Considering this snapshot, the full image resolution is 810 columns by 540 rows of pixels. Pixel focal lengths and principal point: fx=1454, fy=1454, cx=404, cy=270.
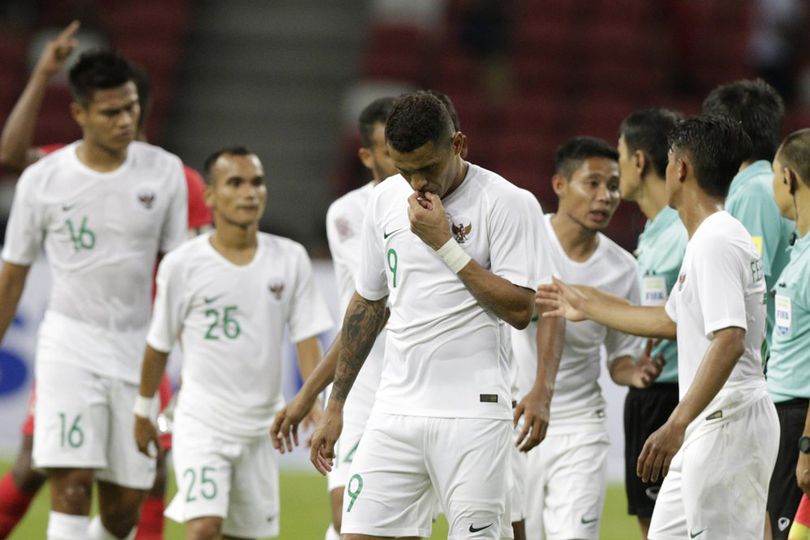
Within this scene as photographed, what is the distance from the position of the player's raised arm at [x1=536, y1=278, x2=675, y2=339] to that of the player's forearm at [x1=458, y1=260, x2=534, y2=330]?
23.3 inches

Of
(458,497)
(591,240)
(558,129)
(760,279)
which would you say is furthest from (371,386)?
(558,129)

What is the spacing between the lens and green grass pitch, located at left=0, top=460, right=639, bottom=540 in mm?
9445

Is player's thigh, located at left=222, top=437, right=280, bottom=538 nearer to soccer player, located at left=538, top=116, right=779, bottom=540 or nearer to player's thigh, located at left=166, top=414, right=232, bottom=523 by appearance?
player's thigh, located at left=166, top=414, right=232, bottom=523

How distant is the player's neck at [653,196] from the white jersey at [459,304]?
1.54 meters

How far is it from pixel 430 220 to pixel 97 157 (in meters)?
3.03

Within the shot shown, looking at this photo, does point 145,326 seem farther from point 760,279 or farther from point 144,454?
point 760,279

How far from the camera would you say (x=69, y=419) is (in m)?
7.18

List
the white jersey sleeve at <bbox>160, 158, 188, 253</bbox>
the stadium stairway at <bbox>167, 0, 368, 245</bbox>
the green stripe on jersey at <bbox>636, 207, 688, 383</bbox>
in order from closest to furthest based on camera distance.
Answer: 1. the green stripe on jersey at <bbox>636, 207, 688, 383</bbox>
2. the white jersey sleeve at <bbox>160, 158, 188, 253</bbox>
3. the stadium stairway at <bbox>167, 0, 368, 245</bbox>

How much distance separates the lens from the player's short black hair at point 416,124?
5.00 m

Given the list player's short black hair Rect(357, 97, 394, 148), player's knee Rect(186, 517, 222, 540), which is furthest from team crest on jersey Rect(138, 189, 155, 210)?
player's knee Rect(186, 517, 222, 540)

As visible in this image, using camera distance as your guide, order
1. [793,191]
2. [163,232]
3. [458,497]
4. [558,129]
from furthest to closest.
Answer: [558,129] < [163,232] < [793,191] < [458,497]

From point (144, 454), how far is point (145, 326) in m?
0.77

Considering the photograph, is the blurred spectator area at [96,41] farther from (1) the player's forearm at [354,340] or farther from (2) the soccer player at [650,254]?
(1) the player's forearm at [354,340]

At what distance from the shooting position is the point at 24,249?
7.42 meters
